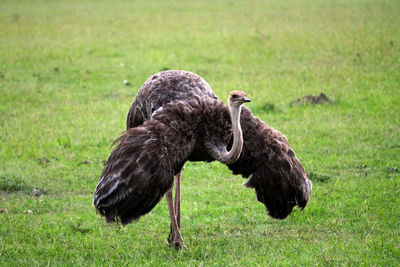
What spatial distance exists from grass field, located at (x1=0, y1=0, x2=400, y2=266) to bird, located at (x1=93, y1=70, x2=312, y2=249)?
20.6 inches

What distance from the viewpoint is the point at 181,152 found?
220 inches

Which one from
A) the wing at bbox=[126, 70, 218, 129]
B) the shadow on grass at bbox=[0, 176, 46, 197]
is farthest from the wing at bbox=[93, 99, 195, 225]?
the shadow on grass at bbox=[0, 176, 46, 197]

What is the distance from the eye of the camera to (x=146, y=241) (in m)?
6.27

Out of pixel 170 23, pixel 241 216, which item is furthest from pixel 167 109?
pixel 170 23

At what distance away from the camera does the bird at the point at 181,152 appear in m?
5.39

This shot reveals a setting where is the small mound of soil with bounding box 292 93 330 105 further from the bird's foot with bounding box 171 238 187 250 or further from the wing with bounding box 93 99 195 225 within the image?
the wing with bounding box 93 99 195 225

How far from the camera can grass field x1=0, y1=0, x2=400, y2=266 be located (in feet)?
19.9

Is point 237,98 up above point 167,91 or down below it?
above

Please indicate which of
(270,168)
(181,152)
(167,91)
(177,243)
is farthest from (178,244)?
(167,91)

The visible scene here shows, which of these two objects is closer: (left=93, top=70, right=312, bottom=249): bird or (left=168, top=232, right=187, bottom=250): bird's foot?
(left=93, top=70, right=312, bottom=249): bird

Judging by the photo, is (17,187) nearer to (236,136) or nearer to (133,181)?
(133,181)

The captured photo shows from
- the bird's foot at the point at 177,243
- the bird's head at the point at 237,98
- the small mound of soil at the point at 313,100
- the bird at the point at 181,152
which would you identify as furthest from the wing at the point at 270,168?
the small mound of soil at the point at 313,100

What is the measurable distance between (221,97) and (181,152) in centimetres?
614

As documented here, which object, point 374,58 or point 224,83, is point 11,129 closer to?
point 224,83
